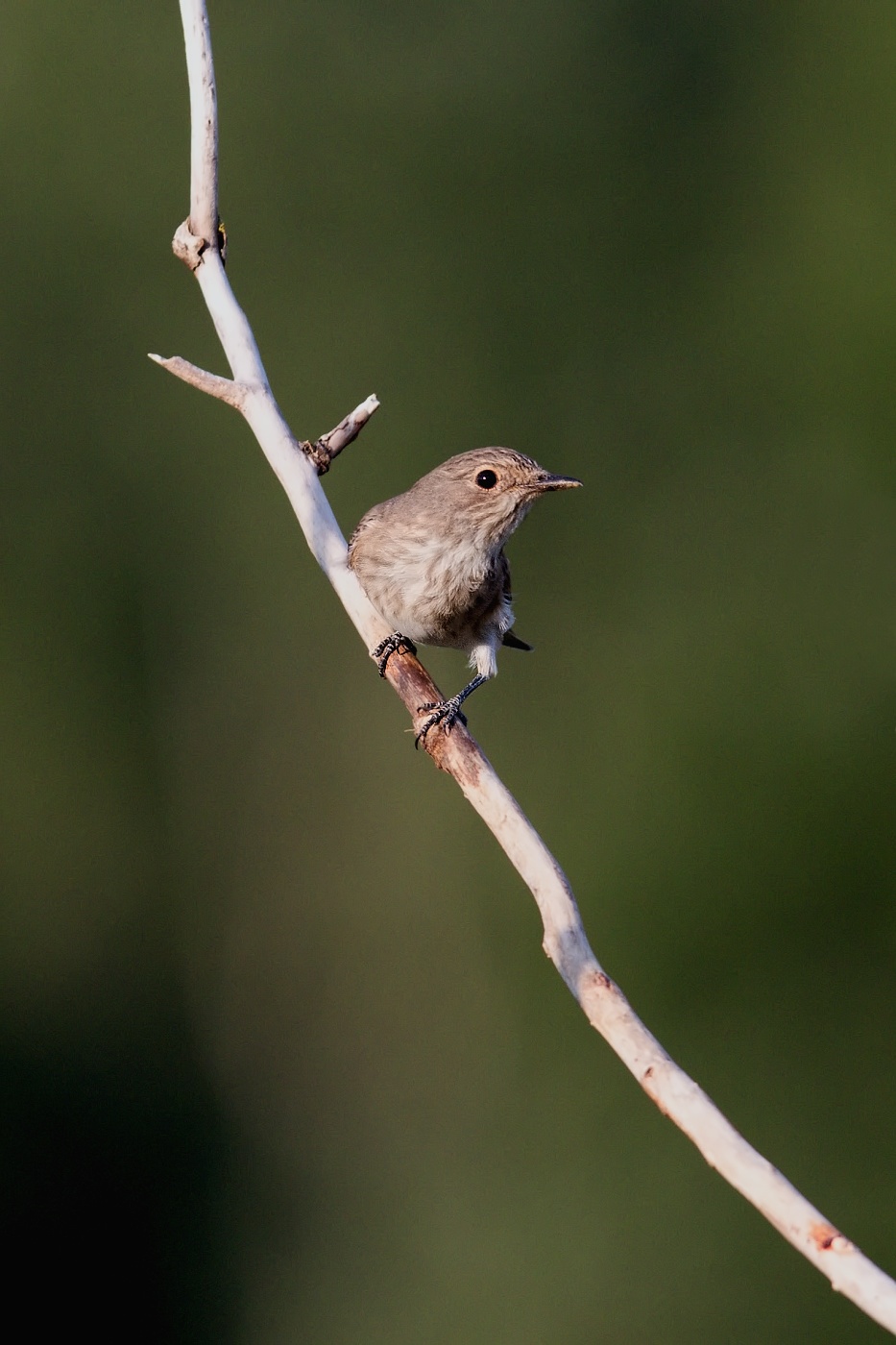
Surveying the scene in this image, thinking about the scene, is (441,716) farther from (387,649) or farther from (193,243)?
(193,243)

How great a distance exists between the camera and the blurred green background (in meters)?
13.8

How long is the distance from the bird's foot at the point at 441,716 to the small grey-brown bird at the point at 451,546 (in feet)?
2.99

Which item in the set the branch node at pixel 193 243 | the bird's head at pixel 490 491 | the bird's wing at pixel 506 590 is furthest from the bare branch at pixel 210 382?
the bird's wing at pixel 506 590

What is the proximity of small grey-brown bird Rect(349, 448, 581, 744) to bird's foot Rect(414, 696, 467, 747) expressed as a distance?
912mm

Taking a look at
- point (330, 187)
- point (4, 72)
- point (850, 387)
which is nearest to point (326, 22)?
point (330, 187)

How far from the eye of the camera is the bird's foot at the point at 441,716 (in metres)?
4.19

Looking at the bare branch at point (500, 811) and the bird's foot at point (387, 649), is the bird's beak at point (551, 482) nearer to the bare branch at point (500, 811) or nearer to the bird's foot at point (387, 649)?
the bird's foot at point (387, 649)

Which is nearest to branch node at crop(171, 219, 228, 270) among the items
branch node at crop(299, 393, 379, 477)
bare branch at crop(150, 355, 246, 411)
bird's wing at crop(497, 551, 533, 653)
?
bare branch at crop(150, 355, 246, 411)

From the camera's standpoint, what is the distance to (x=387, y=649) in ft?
16.4

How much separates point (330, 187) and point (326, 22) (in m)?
2.09

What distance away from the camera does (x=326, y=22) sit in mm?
16547

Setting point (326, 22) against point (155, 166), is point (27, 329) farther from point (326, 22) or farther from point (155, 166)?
point (326, 22)

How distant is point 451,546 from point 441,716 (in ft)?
5.26

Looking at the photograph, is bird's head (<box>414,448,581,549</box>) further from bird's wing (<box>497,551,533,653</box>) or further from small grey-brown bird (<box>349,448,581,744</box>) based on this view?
bird's wing (<box>497,551,533,653</box>)
